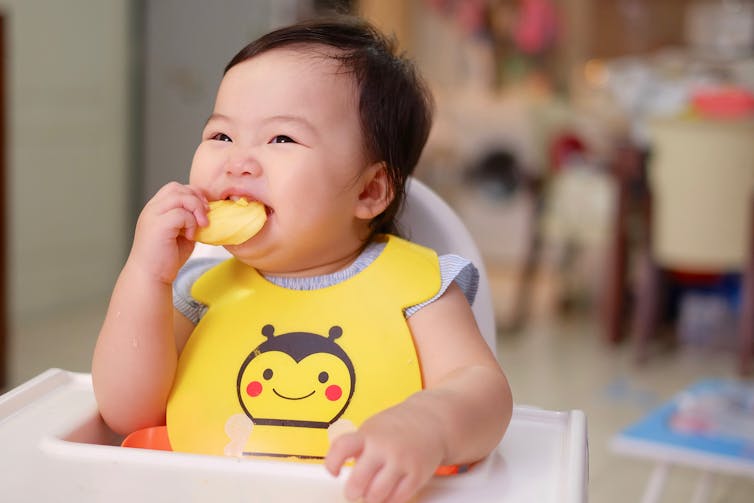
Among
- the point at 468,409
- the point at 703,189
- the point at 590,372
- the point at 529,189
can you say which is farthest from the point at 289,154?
the point at 529,189

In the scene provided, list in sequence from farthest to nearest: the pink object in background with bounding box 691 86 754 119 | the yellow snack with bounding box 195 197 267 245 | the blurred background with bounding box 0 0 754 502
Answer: the pink object in background with bounding box 691 86 754 119 < the blurred background with bounding box 0 0 754 502 < the yellow snack with bounding box 195 197 267 245

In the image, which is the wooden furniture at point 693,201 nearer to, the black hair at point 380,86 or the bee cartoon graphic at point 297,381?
the black hair at point 380,86

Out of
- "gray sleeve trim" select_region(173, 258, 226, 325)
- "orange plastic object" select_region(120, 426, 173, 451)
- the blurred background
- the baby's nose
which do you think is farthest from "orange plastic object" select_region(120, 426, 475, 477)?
the blurred background

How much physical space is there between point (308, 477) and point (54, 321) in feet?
10.7

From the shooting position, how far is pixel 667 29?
19.9 ft

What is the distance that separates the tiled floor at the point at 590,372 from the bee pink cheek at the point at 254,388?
1.50 meters

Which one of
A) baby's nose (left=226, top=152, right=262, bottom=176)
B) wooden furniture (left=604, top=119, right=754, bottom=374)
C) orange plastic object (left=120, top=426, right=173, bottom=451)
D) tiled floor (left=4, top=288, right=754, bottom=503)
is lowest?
tiled floor (left=4, top=288, right=754, bottom=503)

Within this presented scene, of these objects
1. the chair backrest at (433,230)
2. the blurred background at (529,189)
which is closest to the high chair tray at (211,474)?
the chair backrest at (433,230)

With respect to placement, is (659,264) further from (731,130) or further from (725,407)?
(725,407)

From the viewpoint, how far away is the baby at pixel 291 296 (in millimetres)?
839

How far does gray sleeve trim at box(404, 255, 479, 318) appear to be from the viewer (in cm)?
87

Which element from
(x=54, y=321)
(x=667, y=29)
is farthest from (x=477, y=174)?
(x=54, y=321)

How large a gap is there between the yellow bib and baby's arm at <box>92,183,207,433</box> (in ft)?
0.10

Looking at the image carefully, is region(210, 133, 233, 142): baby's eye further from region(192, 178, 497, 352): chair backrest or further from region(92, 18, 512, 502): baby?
region(192, 178, 497, 352): chair backrest
